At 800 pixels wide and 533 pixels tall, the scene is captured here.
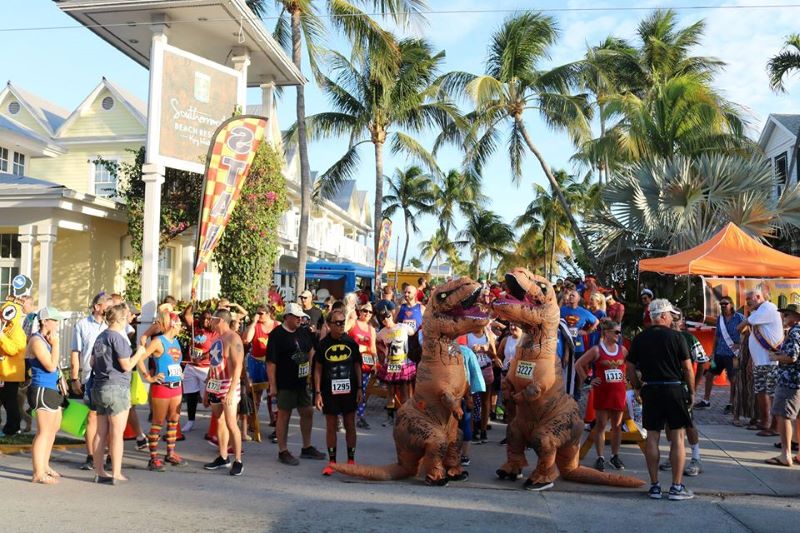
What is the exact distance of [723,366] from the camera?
10.7m

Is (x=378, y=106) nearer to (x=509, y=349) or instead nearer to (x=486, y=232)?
(x=509, y=349)

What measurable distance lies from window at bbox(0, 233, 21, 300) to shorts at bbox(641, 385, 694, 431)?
14.7 metres

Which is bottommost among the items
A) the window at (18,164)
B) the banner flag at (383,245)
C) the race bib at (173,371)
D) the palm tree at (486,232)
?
the race bib at (173,371)

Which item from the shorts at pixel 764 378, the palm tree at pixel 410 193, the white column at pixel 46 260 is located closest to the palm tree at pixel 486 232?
the palm tree at pixel 410 193

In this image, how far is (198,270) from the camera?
476 inches

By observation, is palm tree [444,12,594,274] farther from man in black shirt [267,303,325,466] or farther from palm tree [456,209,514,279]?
palm tree [456,209,514,279]

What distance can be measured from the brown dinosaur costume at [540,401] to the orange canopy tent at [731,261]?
756 centimetres

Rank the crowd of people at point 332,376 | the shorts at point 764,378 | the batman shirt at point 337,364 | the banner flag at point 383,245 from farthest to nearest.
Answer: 1. the banner flag at point 383,245
2. the shorts at point 764,378
3. the batman shirt at point 337,364
4. the crowd of people at point 332,376

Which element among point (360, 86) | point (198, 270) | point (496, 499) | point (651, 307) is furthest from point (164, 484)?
point (360, 86)

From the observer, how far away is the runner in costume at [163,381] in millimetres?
6734

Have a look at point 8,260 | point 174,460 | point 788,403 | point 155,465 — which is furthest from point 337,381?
point 8,260

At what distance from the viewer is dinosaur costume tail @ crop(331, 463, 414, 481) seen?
6453 mm

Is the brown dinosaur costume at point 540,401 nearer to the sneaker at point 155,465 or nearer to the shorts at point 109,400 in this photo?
the sneaker at point 155,465

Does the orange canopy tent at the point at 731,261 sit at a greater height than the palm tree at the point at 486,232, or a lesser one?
lesser
